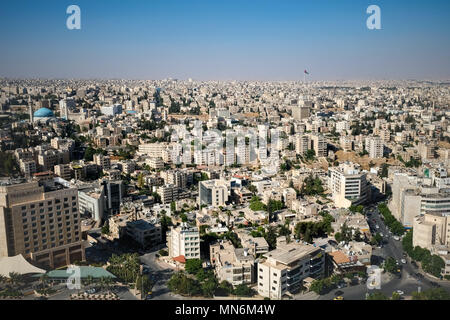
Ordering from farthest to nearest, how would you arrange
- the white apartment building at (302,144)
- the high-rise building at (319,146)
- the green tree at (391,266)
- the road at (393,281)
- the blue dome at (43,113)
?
the white apartment building at (302,144) → the high-rise building at (319,146) → the blue dome at (43,113) → the green tree at (391,266) → the road at (393,281)

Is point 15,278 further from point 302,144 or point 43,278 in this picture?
point 302,144

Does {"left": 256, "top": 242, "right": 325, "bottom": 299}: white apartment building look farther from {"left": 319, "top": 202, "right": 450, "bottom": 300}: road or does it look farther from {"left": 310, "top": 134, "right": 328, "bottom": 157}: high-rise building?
{"left": 310, "top": 134, "right": 328, "bottom": 157}: high-rise building

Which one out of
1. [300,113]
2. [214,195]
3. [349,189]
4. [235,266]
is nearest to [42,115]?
[214,195]

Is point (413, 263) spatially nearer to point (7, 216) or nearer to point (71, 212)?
point (71, 212)

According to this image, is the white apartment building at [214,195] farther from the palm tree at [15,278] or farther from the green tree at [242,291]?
the palm tree at [15,278]

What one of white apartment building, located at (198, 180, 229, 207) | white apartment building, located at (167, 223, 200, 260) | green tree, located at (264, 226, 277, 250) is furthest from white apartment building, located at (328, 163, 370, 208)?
white apartment building, located at (167, 223, 200, 260)

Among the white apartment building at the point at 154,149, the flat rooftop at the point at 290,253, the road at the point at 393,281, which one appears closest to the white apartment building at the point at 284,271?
the flat rooftop at the point at 290,253
